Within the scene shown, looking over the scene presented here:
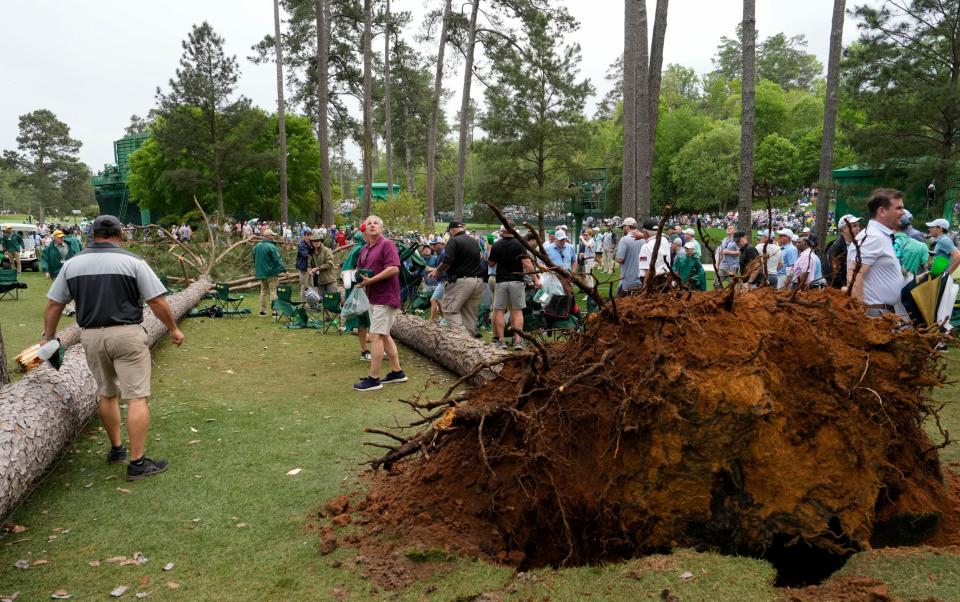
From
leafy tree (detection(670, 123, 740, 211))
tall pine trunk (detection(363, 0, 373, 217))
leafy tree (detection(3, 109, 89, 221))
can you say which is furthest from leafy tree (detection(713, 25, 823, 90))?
leafy tree (detection(3, 109, 89, 221))

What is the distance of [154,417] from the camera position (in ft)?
19.4

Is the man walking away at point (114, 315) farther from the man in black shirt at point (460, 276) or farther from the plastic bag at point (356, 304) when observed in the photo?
the man in black shirt at point (460, 276)

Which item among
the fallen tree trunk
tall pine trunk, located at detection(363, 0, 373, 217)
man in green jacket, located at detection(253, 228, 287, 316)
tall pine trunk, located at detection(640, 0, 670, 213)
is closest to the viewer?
the fallen tree trunk

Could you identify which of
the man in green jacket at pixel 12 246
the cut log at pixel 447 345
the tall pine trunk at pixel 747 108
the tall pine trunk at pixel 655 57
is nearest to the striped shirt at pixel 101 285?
the cut log at pixel 447 345

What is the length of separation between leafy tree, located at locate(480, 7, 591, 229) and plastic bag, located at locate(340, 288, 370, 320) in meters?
23.6

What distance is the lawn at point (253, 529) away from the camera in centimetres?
290

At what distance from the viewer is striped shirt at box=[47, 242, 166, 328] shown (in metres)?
4.36

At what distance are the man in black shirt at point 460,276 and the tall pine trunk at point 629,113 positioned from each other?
5735 millimetres

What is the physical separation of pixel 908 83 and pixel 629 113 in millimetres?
8498

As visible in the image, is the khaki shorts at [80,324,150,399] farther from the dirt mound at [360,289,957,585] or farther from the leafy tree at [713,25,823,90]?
the leafy tree at [713,25,823,90]

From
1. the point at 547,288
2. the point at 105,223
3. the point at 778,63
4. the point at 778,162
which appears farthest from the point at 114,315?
the point at 778,63

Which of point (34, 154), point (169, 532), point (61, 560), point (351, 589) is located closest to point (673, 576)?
point (351, 589)

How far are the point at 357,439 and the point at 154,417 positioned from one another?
2.22 meters

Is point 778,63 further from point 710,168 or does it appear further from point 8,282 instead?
point 8,282
